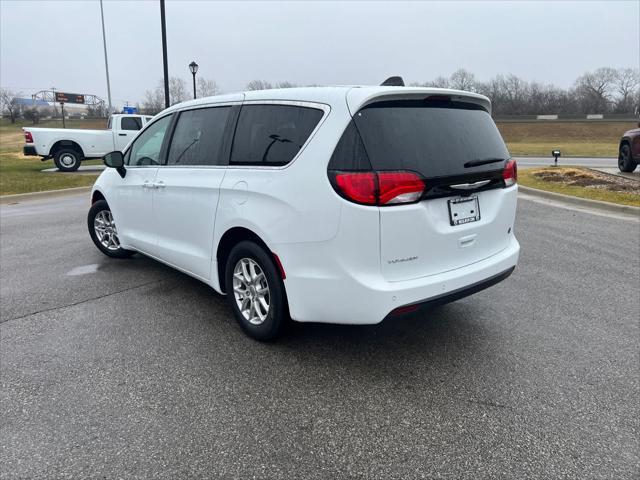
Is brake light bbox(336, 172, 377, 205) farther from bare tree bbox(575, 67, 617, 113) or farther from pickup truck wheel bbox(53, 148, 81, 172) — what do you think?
bare tree bbox(575, 67, 617, 113)

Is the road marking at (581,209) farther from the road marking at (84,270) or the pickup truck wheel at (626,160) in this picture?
the road marking at (84,270)

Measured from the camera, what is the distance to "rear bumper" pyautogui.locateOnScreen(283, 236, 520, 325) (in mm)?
2840

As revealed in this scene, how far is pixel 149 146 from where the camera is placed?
15.9 feet

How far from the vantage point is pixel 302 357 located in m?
3.41

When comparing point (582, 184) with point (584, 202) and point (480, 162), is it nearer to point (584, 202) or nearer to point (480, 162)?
point (584, 202)

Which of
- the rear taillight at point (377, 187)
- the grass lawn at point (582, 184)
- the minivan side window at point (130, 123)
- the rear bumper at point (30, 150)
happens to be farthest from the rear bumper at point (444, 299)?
the rear bumper at point (30, 150)

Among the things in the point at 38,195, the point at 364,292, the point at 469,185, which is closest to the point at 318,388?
the point at 364,292

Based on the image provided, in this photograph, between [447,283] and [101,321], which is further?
[101,321]

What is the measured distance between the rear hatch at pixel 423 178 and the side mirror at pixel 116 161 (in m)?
3.11

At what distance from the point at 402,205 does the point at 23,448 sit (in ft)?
7.93

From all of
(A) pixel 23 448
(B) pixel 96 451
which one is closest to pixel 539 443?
(B) pixel 96 451

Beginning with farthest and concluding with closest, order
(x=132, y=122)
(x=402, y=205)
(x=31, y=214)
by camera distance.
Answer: (x=132, y=122)
(x=31, y=214)
(x=402, y=205)

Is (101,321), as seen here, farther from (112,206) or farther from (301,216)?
(301,216)

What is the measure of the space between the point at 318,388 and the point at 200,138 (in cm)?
237
